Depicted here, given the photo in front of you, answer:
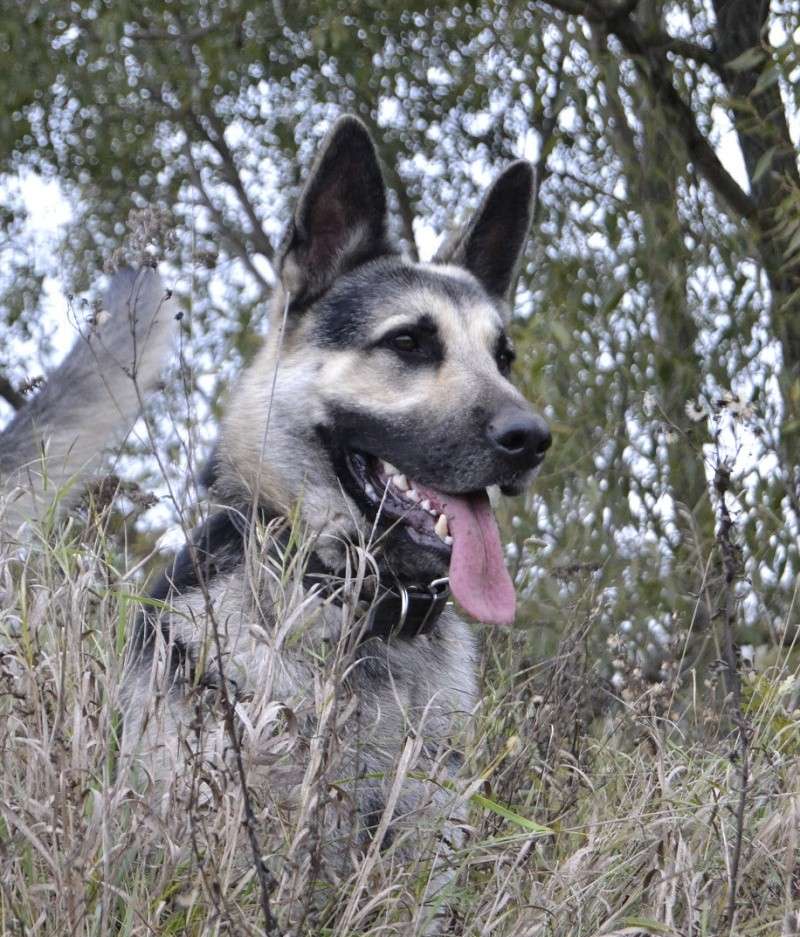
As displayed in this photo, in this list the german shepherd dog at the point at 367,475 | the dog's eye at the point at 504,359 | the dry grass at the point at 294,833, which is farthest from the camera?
the dog's eye at the point at 504,359

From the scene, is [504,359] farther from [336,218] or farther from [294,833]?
[294,833]

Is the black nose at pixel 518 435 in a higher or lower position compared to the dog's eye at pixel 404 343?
lower

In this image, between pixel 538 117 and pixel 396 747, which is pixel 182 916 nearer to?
pixel 396 747

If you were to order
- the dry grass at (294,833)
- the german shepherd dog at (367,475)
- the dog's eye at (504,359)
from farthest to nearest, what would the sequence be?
the dog's eye at (504,359), the german shepherd dog at (367,475), the dry grass at (294,833)

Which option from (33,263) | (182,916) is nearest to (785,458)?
(182,916)

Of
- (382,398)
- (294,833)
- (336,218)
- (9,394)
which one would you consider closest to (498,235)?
(336,218)

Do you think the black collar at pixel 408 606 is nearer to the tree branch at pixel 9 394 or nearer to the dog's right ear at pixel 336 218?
the dog's right ear at pixel 336 218

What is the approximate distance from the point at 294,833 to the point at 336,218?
2.18 meters

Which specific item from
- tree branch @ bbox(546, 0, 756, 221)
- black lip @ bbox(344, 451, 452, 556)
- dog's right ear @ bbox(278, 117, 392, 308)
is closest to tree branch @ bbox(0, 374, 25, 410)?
tree branch @ bbox(546, 0, 756, 221)

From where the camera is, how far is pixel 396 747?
2924 millimetres

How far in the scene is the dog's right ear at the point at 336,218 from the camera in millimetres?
3646

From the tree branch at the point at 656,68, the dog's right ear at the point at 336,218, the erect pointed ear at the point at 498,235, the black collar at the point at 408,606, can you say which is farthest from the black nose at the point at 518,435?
the tree branch at the point at 656,68

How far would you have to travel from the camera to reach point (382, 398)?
3504 mm

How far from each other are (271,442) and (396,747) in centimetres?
107
